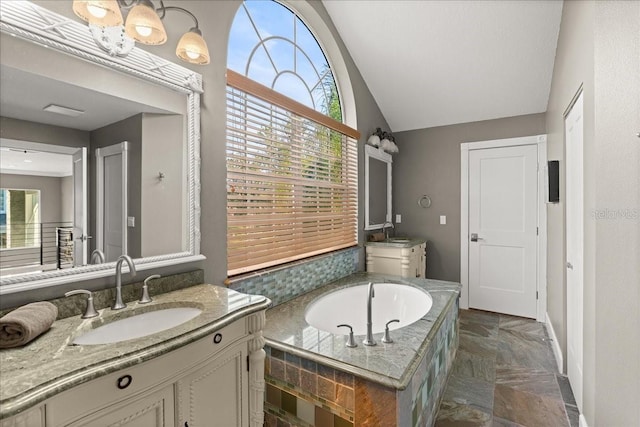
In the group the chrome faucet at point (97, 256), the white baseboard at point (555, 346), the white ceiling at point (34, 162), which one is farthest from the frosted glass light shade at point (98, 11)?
the white baseboard at point (555, 346)

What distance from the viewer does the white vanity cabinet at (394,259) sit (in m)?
3.30

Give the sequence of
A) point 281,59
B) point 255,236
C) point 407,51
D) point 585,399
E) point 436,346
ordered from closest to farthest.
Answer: point 585,399 < point 436,346 < point 255,236 < point 281,59 < point 407,51

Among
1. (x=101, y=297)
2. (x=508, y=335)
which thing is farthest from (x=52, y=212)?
(x=508, y=335)

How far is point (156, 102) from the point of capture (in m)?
1.55

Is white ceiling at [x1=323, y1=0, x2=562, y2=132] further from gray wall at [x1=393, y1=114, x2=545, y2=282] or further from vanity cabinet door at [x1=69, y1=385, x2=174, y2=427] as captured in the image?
vanity cabinet door at [x1=69, y1=385, x2=174, y2=427]

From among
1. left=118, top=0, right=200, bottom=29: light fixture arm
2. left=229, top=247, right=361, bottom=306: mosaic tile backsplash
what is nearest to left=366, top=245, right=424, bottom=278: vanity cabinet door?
left=229, top=247, right=361, bottom=306: mosaic tile backsplash

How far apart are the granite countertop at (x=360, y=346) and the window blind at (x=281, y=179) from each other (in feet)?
1.43

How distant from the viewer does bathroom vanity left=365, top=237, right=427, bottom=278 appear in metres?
3.30

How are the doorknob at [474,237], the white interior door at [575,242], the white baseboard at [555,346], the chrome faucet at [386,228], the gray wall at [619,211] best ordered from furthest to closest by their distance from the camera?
the chrome faucet at [386,228], the doorknob at [474,237], the white baseboard at [555,346], the white interior door at [575,242], the gray wall at [619,211]

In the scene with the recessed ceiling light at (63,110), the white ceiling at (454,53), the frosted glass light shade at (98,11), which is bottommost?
the recessed ceiling light at (63,110)

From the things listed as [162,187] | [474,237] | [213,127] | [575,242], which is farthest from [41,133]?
[474,237]

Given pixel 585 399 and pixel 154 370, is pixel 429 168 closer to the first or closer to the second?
pixel 585 399

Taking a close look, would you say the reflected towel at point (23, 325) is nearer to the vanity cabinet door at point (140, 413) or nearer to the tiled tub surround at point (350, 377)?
the vanity cabinet door at point (140, 413)

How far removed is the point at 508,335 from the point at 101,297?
3.42 metres
